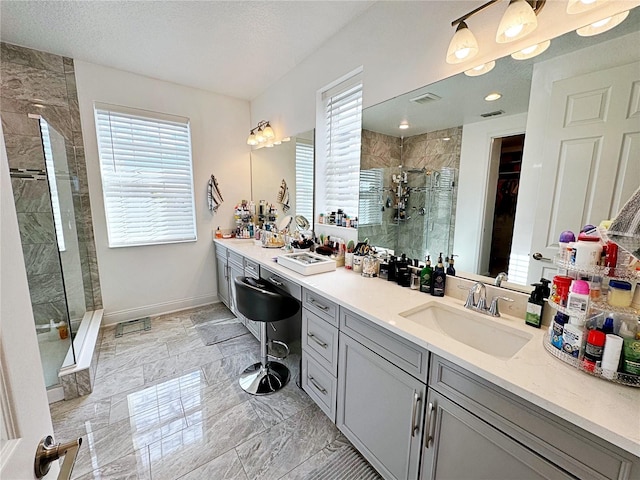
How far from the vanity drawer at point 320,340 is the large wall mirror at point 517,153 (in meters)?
0.78

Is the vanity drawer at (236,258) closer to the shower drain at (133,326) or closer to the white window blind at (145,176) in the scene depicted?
the white window blind at (145,176)

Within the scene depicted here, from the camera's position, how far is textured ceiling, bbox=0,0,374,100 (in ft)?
6.10

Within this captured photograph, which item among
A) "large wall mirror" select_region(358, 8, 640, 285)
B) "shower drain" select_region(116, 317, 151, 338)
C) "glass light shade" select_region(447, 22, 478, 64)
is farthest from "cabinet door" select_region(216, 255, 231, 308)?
"glass light shade" select_region(447, 22, 478, 64)

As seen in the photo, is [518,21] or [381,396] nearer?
[518,21]

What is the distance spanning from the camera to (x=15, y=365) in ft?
1.47

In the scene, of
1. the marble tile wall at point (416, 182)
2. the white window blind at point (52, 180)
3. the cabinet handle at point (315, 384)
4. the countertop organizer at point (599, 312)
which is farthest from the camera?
the white window blind at point (52, 180)

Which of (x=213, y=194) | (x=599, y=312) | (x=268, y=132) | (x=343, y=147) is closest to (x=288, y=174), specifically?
(x=268, y=132)

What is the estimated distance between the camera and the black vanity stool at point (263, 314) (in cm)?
177

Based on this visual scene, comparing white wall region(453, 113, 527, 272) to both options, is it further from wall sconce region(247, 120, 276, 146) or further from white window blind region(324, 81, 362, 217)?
wall sconce region(247, 120, 276, 146)

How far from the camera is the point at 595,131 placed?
105 cm

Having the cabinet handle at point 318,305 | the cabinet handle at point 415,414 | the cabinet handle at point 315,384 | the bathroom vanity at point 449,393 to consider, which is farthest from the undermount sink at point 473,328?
the cabinet handle at point 315,384

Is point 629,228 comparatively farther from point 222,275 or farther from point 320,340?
point 222,275

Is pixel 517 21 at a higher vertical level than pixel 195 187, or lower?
higher

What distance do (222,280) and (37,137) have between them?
2.14 meters
